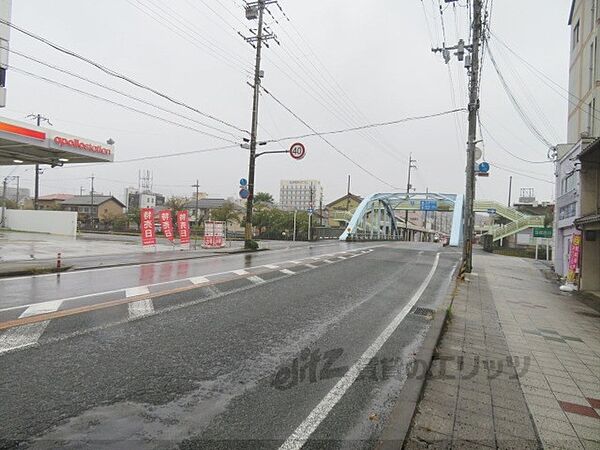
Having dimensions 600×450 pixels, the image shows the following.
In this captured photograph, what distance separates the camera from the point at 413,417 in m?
3.73

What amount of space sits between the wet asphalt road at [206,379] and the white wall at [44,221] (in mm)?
31293

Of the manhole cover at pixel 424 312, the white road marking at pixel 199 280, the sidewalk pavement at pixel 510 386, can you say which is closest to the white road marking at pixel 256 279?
the white road marking at pixel 199 280

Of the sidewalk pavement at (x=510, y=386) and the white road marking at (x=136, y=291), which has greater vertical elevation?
the white road marking at (x=136, y=291)

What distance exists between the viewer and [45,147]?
21328mm

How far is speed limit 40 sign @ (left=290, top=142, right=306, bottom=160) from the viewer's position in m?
24.1

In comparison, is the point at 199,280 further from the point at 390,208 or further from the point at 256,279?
the point at 390,208

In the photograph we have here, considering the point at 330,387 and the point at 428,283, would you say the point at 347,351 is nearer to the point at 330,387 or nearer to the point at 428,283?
the point at 330,387

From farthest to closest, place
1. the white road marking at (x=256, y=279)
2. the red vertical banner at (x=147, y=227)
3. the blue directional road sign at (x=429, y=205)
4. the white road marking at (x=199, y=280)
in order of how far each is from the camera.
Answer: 1. the blue directional road sign at (x=429, y=205)
2. the red vertical banner at (x=147, y=227)
3. the white road marking at (x=256, y=279)
4. the white road marking at (x=199, y=280)

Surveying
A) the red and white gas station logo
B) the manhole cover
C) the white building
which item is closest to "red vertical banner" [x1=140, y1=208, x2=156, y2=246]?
the red and white gas station logo

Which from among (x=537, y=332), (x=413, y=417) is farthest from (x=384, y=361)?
(x=537, y=332)

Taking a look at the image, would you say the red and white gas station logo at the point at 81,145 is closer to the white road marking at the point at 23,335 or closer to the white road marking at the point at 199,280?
the white road marking at the point at 199,280

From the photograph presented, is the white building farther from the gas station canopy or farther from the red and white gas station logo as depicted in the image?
the red and white gas station logo

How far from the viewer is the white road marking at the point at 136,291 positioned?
859cm

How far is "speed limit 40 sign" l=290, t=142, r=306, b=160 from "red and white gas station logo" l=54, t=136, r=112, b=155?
36.0 feet
